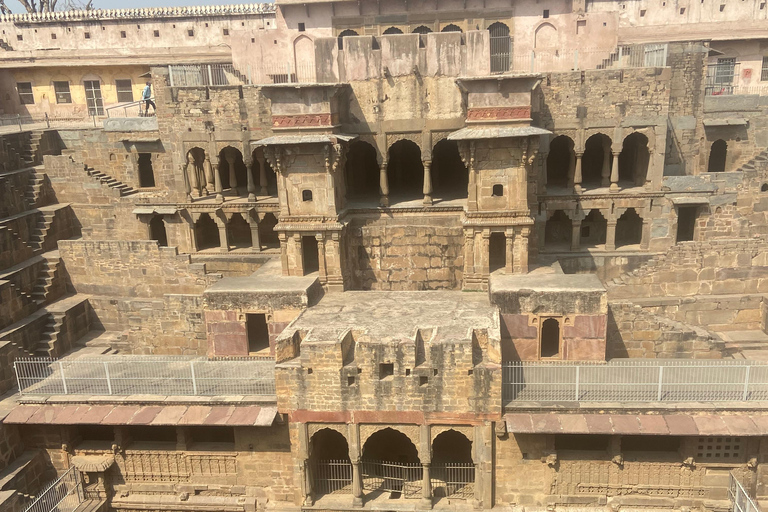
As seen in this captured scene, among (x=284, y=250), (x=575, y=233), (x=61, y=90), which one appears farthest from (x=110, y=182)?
(x=575, y=233)

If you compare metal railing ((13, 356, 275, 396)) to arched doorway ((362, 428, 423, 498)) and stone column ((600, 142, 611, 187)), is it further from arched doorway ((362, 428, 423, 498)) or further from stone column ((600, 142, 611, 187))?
Answer: stone column ((600, 142, 611, 187))

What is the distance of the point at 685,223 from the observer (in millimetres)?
27469

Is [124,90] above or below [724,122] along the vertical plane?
above

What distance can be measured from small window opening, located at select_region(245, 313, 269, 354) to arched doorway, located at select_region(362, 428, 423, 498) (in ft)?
15.7

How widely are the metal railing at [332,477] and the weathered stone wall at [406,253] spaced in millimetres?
6601

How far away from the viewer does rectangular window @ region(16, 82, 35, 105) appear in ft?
117

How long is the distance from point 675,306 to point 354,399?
13301mm

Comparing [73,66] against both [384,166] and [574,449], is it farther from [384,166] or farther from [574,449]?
[574,449]

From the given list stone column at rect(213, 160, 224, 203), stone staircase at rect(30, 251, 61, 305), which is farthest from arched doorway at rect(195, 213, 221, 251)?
stone staircase at rect(30, 251, 61, 305)

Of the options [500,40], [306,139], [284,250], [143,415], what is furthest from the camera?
[500,40]

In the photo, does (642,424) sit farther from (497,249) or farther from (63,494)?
(63,494)

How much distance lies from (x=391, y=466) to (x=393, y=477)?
33 centimetres

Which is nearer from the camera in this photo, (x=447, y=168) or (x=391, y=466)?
(x=391, y=466)

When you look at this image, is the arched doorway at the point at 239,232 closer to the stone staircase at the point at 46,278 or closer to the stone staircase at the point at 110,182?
the stone staircase at the point at 110,182
